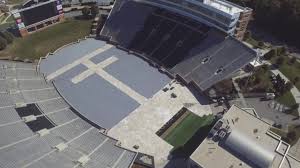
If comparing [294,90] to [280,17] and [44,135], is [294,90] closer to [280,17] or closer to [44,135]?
[280,17]

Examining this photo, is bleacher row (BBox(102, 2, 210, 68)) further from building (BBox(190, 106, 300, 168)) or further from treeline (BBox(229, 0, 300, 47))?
treeline (BBox(229, 0, 300, 47))

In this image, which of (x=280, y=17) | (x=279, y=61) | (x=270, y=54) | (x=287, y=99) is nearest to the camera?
(x=287, y=99)

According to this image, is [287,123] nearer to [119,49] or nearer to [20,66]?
A: [119,49]

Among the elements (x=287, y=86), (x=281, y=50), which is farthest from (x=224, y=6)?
(x=287, y=86)

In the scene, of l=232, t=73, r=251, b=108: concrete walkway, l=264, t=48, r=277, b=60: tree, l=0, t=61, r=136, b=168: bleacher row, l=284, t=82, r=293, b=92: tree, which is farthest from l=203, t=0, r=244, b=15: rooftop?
l=0, t=61, r=136, b=168: bleacher row

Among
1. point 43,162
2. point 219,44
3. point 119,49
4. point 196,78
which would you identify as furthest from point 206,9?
point 43,162
